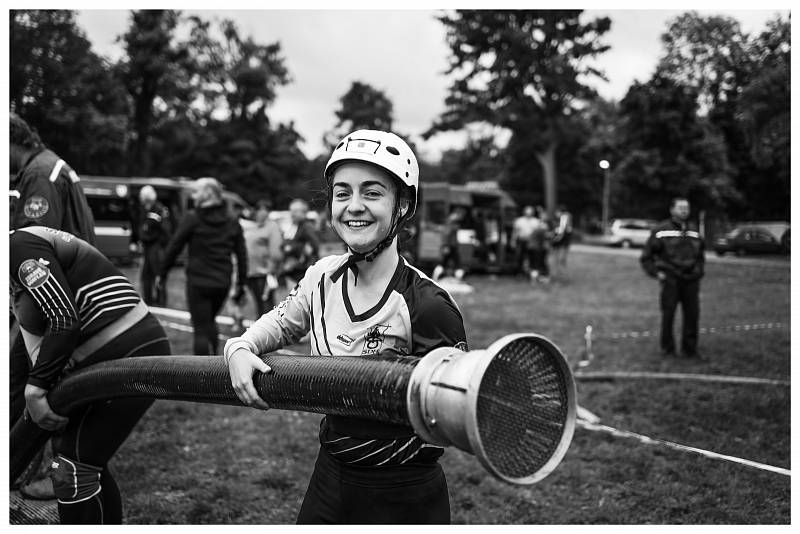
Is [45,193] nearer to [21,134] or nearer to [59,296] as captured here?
[21,134]

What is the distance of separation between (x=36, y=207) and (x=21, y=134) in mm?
447

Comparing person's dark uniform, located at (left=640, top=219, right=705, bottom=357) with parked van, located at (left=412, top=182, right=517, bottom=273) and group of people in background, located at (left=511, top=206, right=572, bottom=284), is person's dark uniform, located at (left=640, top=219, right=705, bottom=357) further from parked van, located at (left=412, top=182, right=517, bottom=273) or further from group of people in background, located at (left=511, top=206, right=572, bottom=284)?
parked van, located at (left=412, top=182, right=517, bottom=273)

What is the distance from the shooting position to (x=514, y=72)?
45906mm

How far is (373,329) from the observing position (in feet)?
7.80

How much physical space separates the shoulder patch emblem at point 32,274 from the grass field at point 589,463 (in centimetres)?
186

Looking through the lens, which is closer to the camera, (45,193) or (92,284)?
(92,284)

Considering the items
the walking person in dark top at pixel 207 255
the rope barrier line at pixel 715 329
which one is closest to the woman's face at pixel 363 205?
the walking person in dark top at pixel 207 255

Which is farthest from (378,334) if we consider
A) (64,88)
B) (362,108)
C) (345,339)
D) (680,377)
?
(362,108)

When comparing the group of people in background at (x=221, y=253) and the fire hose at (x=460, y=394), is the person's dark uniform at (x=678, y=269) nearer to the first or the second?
the group of people in background at (x=221, y=253)

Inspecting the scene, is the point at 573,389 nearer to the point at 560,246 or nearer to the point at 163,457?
the point at 163,457

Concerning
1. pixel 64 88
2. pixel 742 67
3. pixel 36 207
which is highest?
pixel 64 88

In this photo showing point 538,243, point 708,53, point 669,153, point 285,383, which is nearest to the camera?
point 285,383

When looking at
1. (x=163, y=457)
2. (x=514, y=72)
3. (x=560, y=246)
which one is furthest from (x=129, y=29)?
(x=163, y=457)

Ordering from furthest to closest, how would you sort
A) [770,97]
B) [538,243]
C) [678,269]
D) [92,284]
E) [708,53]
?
1. [538,243]
2. [708,53]
3. [770,97]
4. [678,269]
5. [92,284]
